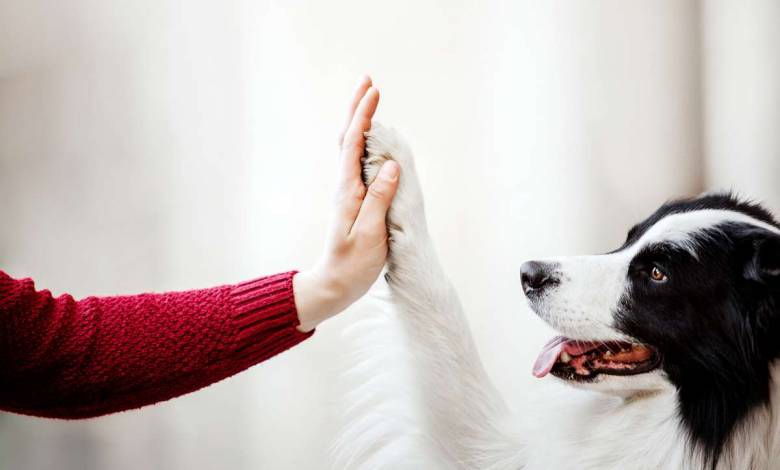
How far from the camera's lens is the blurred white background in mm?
951

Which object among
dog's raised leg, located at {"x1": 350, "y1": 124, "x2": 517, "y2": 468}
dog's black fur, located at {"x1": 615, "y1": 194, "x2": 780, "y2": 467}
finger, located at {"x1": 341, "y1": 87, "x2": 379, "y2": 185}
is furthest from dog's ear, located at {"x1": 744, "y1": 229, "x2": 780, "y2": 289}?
finger, located at {"x1": 341, "y1": 87, "x2": 379, "y2": 185}

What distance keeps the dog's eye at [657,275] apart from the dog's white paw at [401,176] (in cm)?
30

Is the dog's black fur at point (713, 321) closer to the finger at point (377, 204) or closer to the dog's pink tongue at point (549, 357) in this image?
the dog's pink tongue at point (549, 357)

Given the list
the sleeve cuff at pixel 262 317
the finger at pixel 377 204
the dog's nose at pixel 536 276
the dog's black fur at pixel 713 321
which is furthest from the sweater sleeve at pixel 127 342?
the dog's black fur at pixel 713 321

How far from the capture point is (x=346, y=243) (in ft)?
2.65

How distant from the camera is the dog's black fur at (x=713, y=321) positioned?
713 millimetres

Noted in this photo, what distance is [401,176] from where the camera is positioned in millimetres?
835

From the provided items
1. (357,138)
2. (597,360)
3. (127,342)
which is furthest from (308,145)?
(597,360)

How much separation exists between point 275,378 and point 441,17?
29.6 inches

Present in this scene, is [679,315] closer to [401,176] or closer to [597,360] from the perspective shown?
[597,360]

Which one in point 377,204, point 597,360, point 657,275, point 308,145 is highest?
point 308,145

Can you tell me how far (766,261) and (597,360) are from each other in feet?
0.74

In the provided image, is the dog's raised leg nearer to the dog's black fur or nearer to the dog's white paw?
the dog's white paw

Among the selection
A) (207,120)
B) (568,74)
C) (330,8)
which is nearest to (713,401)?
(568,74)
